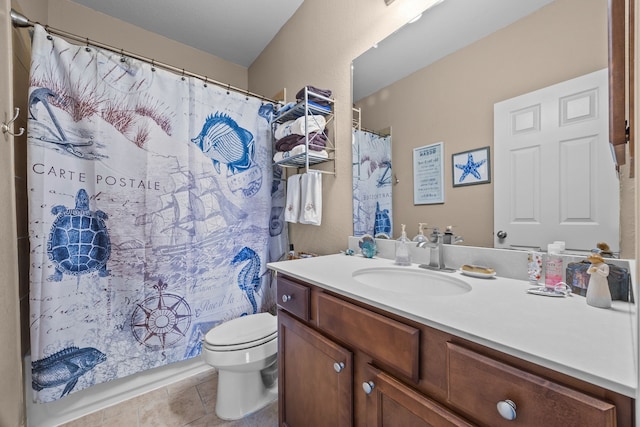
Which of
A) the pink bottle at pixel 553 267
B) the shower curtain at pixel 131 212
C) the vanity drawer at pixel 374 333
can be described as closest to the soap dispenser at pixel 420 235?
the pink bottle at pixel 553 267

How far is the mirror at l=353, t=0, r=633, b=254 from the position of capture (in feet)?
2.59

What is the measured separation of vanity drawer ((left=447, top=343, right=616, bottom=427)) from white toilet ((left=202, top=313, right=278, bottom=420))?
102 cm

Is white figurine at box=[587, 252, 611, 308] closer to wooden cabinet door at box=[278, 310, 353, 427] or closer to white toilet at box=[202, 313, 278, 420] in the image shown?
wooden cabinet door at box=[278, 310, 353, 427]

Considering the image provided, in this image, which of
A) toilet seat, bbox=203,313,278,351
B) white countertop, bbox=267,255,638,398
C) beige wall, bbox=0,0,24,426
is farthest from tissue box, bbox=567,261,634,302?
beige wall, bbox=0,0,24,426

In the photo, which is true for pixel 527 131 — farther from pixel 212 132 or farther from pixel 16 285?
pixel 16 285

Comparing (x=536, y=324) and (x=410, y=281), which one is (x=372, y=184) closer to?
(x=410, y=281)

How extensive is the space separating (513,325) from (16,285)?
73.2 inches

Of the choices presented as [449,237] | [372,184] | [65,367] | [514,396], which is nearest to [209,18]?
[372,184]

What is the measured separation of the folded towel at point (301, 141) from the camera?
155 cm

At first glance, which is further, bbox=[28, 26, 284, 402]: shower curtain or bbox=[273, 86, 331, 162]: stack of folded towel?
bbox=[273, 86, 331, 162]: stack of folded towel

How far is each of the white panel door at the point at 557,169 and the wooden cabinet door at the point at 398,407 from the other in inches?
25.1

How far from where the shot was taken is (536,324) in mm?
544

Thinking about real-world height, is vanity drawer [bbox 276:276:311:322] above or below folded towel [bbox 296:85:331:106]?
below

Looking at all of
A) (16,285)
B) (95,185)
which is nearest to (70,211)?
(95,185)
